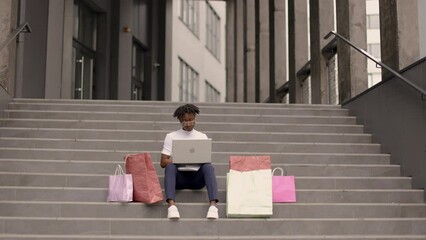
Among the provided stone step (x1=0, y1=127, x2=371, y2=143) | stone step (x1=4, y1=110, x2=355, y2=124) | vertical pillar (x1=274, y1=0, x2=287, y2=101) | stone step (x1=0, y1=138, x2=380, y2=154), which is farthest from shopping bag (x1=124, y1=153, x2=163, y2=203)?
vertical pillar (x1=274, y1=0, x2=287, y2=101)

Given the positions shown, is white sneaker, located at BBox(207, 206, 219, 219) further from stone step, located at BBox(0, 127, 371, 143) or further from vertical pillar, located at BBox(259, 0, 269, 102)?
vertical pillar, located at BBox(259, 0, 269, 102)

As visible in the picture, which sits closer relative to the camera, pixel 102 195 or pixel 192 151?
pixel 192 151

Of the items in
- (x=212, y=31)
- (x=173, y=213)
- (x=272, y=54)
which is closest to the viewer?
(x=173, y=213)

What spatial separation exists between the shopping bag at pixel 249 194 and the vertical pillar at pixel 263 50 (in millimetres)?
13347

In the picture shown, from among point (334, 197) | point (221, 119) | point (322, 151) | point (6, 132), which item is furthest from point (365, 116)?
point (6, 132)

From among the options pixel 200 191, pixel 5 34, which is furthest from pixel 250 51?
pixel 200 191

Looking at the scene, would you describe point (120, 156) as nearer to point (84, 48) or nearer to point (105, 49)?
point (84, 48)

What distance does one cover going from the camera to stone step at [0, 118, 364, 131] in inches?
368

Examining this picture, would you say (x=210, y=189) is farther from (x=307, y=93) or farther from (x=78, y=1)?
(x=78, y=1)

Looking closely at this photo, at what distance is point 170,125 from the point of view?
30.9 feet

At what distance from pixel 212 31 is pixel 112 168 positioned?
2961cm

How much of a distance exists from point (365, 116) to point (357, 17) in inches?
101

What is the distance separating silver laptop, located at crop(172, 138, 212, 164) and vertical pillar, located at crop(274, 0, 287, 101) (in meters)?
11.2

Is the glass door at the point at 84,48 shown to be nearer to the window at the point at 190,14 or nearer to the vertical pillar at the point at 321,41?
the vertical pillar at the point at 321,41
